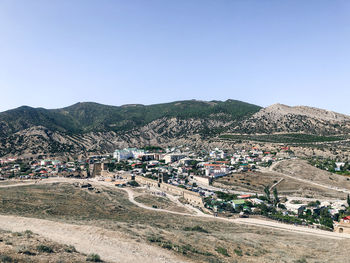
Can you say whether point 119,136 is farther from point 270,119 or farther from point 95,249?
point 95,249

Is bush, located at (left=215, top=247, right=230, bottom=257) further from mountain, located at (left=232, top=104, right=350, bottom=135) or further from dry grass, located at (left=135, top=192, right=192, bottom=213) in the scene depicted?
mountain, located at (left=232, top=104, right=350, bottom=135)

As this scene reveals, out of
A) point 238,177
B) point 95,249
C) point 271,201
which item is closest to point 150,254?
point 95,249

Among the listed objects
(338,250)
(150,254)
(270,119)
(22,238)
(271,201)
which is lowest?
(271,201)

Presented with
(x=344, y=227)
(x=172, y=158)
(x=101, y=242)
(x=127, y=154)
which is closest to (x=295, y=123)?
(x=172, y=158)

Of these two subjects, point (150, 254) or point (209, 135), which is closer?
point (150, 254)

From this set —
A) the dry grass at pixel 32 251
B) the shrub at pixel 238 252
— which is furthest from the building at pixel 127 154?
the dry grass at pixel 32 251

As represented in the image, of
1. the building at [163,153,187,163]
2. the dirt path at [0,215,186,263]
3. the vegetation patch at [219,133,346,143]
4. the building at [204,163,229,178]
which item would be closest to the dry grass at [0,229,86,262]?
the dirt path at [0,215,186,263]
